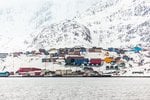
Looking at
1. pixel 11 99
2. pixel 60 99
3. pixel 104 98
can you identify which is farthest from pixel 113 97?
pixel 11 99

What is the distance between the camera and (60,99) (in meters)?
165

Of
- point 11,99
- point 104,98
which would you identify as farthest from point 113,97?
point 11,99

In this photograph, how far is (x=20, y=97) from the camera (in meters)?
172

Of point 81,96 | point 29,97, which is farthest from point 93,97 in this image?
point 29,97

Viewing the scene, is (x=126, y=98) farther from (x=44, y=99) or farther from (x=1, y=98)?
(x=1, y=98)

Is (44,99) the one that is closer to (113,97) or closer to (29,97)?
(29,97)

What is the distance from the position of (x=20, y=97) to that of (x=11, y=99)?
8.03 m

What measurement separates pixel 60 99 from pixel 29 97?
32.3 ft

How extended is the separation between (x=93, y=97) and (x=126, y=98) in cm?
970

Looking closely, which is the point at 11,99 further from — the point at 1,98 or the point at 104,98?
the point at 104,98

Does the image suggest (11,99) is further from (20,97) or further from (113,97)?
(113,97)

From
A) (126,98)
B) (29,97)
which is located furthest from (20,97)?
(126,98)

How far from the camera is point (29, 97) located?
171 metres

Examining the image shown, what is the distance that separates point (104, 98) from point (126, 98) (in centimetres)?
563
